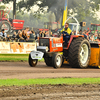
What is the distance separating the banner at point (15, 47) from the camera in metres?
15.9

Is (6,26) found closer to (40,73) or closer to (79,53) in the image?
(79,53)

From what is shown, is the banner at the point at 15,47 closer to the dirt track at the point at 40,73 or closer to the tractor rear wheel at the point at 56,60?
the tractor rear wheel at the point at 56,60

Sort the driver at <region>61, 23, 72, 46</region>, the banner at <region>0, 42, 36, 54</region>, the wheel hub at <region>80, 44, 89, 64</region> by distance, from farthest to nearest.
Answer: the banner at <region>0, 42, 36, 54</region>, the wheel hub at <region>80, 44, 89, 64</region>, the driver at <region>61, 23, 72, 46</region>

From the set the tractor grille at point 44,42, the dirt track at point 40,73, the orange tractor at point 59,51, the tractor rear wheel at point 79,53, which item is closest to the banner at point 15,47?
the orange tractor at point 59,51

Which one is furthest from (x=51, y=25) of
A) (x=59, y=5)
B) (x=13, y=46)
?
(x=13, y=46)

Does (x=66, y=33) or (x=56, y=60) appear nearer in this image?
(x=56, y=60)

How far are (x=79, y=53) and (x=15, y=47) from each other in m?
5.85

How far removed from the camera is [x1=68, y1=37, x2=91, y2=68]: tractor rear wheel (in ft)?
37.4

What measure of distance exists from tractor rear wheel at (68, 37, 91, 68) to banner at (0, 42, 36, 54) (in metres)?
5.33

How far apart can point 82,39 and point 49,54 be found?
1.60 meters

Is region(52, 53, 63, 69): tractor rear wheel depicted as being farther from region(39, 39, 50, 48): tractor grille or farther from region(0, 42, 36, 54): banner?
region(0, 42, 36, 54): banner

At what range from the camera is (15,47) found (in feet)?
53.4

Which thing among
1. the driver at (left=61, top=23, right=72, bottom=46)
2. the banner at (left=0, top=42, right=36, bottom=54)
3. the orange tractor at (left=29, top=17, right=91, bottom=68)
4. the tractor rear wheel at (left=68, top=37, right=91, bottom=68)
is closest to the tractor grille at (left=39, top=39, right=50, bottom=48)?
the orange tractor at (left=29, top=17, right=91, bottom=68)

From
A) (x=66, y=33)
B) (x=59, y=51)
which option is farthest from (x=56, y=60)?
(x=66, y=33)
